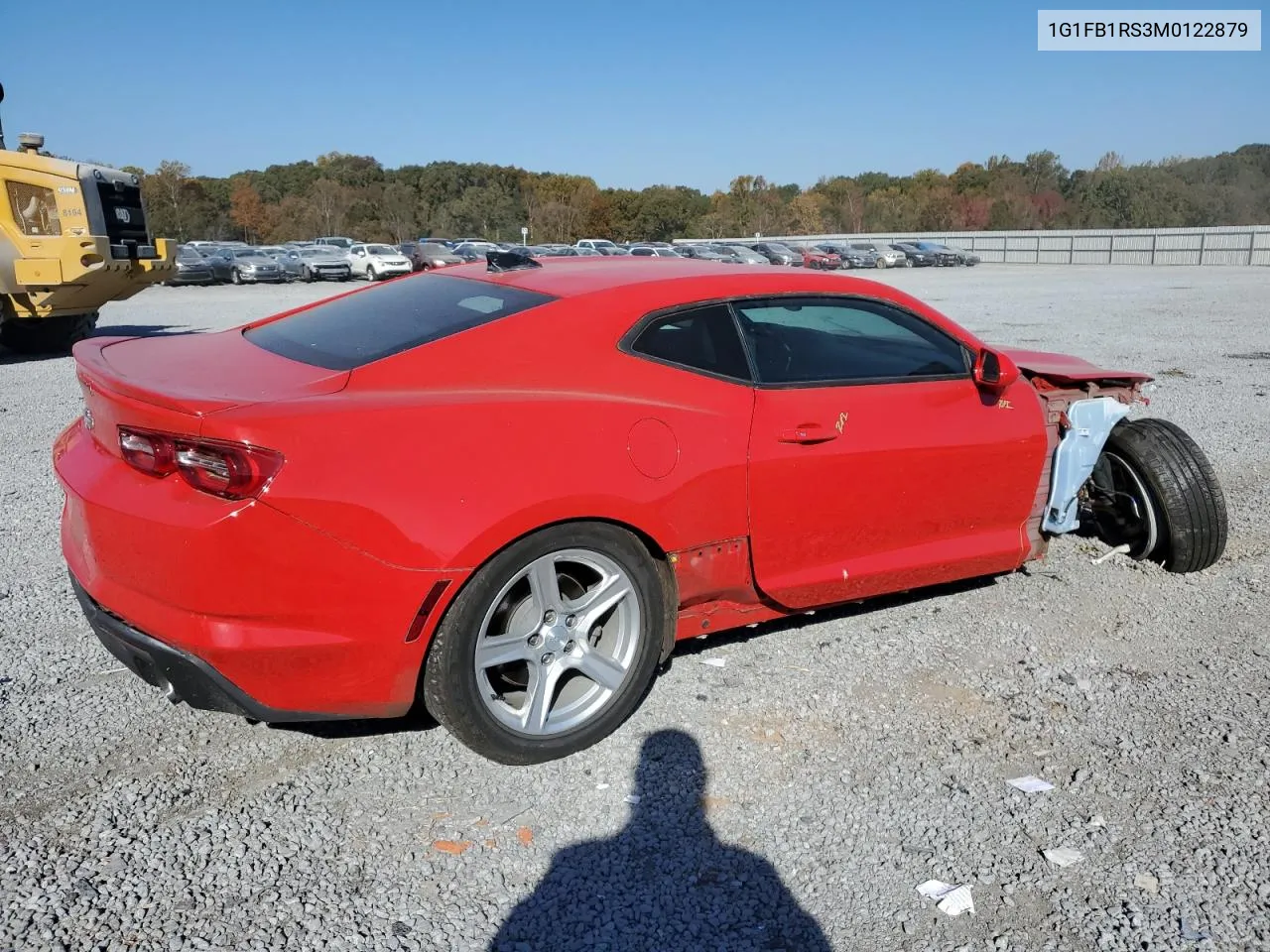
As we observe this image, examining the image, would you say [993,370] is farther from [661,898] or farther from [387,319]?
[661,898]

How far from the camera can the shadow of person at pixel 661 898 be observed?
2.49 metres

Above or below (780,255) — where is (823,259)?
below

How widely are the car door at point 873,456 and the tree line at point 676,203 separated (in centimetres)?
7883

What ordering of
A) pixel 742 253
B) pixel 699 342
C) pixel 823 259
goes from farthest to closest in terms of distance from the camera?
pixel 823 259, pixel 742 253, pixel 699 342

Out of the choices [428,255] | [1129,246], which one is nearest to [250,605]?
[428,255]

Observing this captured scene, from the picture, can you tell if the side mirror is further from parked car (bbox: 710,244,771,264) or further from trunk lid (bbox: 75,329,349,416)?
parked car (bbox: 710,244,771,264)

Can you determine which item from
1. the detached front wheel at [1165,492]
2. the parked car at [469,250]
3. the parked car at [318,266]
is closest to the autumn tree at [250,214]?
the parked car at [469,250]

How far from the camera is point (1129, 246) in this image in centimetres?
5272

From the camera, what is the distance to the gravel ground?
8.35 ft

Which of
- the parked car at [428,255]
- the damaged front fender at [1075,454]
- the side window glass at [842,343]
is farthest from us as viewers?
the parked car at [428,255]

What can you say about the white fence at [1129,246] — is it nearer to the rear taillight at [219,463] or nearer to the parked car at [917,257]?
the parked car at [917,257]

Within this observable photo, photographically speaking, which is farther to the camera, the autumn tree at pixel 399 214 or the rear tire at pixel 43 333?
the autumn tree at pixel 399 214

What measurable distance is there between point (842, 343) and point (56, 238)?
11913mm

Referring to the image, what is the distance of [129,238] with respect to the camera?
13.8 metres
